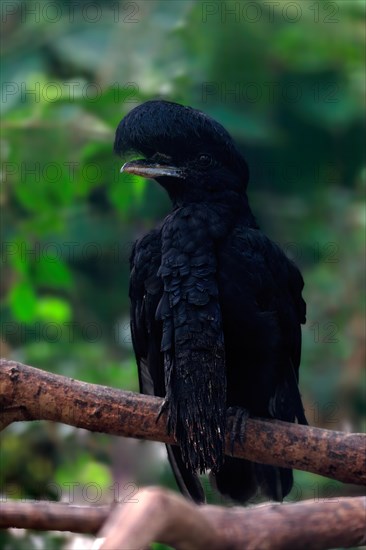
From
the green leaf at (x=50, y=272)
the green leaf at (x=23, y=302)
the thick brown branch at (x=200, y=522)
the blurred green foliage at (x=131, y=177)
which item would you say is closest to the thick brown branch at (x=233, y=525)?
the thick brown branch at (x=200, y=522)

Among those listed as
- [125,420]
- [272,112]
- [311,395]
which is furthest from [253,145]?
[125,420]

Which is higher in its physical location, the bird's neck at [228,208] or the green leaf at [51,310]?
the bird's neck at [228,208]

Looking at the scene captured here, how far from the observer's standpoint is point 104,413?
2668 mm

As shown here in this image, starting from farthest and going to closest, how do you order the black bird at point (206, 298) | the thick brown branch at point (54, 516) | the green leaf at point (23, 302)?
the green leaf at point (23, 302)
the black bird at point (206, 298)
the thick brown branch at point (54, 516)

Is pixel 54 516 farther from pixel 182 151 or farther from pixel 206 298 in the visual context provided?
pixel 182 151

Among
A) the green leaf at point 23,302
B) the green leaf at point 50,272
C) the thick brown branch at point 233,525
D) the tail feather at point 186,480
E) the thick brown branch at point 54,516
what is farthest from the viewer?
the green leaf at point 50,272

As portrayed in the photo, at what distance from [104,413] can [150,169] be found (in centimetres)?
80

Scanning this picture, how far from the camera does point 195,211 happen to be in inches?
120

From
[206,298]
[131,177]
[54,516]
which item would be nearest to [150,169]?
[206,298]

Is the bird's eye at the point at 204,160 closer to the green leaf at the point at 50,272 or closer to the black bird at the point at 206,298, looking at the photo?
the black bird at the point at 206,298

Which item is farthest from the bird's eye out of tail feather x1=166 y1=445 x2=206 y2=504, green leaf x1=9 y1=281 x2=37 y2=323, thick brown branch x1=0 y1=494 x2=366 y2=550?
thick brown branch x1=0 y1=494 x2=366 y2=550

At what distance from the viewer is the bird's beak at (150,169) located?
2994 millimetres

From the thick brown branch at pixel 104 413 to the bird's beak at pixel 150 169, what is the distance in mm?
696

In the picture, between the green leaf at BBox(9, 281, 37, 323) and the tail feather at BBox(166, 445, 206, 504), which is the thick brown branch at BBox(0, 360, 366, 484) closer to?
the tail feather at BBox(166, 445, 206, 504)
